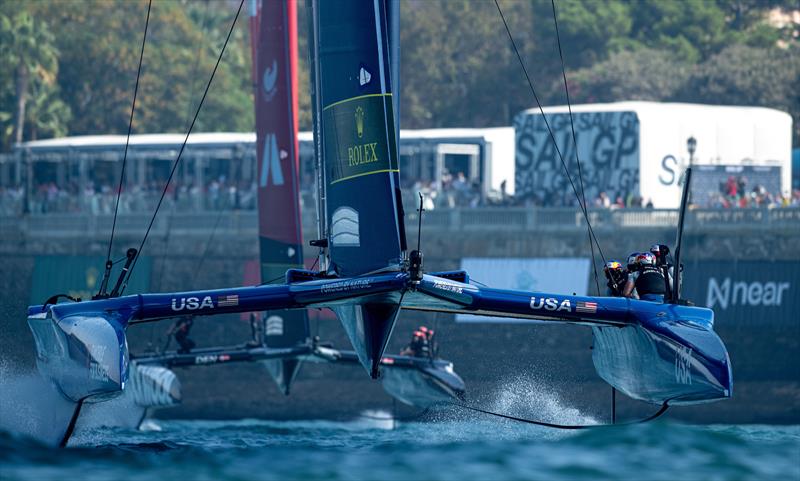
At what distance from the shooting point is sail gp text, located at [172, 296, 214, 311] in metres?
16.5

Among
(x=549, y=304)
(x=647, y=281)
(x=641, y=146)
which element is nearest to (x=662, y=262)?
(x=647, y=281)

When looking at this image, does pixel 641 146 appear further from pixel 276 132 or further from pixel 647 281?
pixel 647 281

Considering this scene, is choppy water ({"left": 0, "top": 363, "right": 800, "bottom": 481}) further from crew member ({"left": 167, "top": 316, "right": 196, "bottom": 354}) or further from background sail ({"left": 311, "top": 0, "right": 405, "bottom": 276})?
crew member ({"left": 167, "top": 316, "right": 196, "bottom": 354})

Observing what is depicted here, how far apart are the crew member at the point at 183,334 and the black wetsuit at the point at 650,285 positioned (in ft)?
33.9

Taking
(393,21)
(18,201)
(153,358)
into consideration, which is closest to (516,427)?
(393,21)

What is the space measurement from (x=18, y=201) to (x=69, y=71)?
1800 centimetres

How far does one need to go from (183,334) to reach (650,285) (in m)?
11.5

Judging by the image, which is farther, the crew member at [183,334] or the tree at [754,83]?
the tree at [754,83]

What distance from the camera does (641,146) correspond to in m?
40.2

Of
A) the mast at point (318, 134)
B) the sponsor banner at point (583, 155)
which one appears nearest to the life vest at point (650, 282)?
the mast at point (318, 134)

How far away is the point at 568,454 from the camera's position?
1398 centimetres

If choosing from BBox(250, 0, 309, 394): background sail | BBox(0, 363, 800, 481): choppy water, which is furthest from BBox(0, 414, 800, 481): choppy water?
BBox(250, 0, 309, 394): background sail

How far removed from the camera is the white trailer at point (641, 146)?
1591 inches

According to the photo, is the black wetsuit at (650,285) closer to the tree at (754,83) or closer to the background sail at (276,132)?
the background sail at (276,132)
